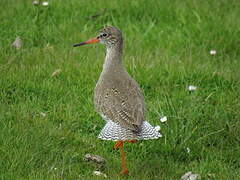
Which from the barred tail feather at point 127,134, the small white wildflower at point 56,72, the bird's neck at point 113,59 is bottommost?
the small white wildflower at point 56,72

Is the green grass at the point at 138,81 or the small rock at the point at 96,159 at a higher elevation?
the green grass at the point at 138,81

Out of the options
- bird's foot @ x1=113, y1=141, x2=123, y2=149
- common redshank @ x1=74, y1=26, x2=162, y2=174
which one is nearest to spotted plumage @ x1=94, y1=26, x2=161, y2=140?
common redshank @ x1=74, y1=26, x2=162, y2=174

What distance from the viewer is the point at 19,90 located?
6.11m

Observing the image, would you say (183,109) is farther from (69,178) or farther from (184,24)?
(184,24)

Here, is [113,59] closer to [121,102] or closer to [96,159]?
[121,102]

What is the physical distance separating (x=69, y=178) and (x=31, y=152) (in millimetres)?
395

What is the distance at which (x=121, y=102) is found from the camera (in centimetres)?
507

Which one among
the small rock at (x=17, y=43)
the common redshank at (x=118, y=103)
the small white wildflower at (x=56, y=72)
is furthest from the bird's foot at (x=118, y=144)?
the small rock at (x=17, y=43)

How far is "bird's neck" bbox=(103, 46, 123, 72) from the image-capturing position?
18.1 ft

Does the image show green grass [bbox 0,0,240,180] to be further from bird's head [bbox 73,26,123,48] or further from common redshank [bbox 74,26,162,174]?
bird's head [bbox 73,26,123,48]

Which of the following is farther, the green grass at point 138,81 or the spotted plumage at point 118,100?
the green grass at point 138,81

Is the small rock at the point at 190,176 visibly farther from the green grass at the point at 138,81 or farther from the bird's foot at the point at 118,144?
the bird's foot at the point at 118,144

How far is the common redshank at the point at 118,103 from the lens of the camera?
479 centimetres

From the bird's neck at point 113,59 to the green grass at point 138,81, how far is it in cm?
58
